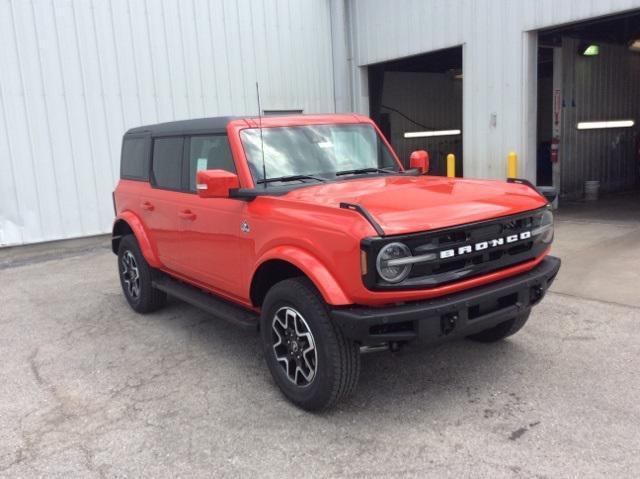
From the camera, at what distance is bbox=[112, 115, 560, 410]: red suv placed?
3.18 metres

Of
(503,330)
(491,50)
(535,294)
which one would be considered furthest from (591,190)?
(535,294)

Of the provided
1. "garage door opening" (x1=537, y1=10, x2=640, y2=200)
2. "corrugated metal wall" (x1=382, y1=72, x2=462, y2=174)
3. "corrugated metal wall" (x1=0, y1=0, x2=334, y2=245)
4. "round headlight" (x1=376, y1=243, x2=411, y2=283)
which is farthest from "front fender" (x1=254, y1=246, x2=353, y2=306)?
"corrugated metal wall" (x1=382, y1=72, x2=462, y2=174)

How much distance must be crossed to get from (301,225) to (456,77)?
1640 centimetres

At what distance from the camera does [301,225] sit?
3518 mm

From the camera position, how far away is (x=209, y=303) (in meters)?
4.62

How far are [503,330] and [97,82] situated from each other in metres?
8.68

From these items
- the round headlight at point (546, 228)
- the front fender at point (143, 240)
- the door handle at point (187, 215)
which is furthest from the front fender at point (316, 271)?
the front fender at point (143, 240)

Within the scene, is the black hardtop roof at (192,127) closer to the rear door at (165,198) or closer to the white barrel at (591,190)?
A: the rear door at (165,198)

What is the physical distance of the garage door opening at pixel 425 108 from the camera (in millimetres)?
A: 16625

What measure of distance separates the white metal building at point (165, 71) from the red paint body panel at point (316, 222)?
5611mm

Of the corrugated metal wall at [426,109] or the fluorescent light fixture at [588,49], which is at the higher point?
the fluorescent light fixture at [588,49]

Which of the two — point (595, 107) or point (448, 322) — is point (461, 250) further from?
point (595, 107)

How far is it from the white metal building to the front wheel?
7247 mm

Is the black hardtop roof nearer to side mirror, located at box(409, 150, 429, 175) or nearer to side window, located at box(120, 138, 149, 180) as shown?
side window, located at box(120, 138, 149, 180)
